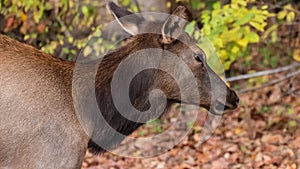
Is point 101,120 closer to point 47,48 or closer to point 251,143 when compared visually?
point 251,143

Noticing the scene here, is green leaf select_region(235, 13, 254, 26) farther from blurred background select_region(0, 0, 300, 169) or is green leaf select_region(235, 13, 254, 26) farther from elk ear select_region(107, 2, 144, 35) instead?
elk ear select_region(107, 2, 144, 35)

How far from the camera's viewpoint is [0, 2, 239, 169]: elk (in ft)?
18.0

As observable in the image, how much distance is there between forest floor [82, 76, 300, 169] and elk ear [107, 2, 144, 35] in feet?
8.95

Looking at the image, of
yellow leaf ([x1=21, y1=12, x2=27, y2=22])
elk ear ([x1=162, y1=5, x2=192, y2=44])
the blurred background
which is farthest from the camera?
yellow leaf ([x1=21, y1=12, x2=27, y2=22])

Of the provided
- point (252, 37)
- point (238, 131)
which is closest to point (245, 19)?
point (252, 37)

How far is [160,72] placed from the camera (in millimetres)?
6188

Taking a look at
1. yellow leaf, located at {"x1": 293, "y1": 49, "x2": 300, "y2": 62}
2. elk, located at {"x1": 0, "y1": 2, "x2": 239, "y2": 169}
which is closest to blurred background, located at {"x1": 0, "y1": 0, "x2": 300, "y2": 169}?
yellow leaf, located at {"x1": 293, "y1": 49, "x2": 300, "y2": 62}

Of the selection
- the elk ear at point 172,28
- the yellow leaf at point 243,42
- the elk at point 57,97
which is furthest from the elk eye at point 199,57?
the yellow leaf at point 243,42

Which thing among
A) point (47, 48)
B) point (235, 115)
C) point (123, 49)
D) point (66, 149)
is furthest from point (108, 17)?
point (66, 149)

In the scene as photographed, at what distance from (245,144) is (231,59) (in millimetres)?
1117

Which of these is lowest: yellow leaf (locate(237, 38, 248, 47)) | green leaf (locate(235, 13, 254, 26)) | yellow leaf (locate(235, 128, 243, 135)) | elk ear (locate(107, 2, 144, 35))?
yellow leaf (locate(235, 128, 243, 135))

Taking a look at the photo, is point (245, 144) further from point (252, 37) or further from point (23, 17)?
point (23, 17)

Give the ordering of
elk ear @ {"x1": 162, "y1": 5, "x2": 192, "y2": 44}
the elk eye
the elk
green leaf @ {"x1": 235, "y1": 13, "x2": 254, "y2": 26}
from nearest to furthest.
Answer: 1. the elk
2. elk ear @ {"x1": 162, "y1": 5, "x2": 192, "y2": 44}
3. the elk eye
4. green leaf @ {"x1": 235, "y1": 13, "x2": 254, "y2": 26}

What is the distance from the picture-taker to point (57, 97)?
570 centimetres
